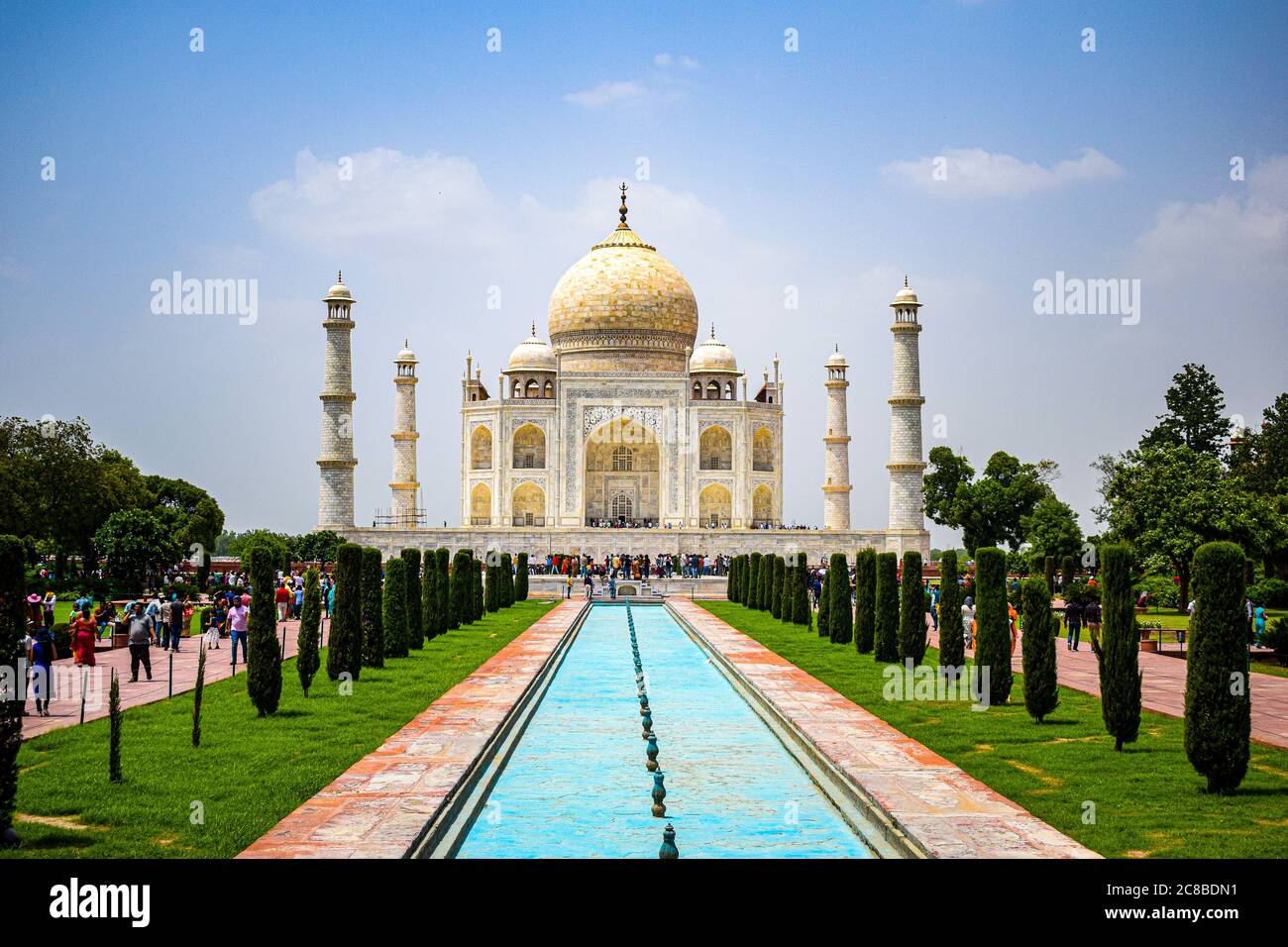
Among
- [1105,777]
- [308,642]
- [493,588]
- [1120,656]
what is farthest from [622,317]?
[1105,777]

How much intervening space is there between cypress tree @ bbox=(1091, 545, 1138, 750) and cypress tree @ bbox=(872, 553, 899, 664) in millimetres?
5714

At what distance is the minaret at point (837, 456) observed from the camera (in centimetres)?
3888

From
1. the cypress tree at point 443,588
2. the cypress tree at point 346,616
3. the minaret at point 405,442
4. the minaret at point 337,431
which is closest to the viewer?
the cypress tree at point 346,616

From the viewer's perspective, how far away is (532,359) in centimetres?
4225

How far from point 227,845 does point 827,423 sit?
113 ft

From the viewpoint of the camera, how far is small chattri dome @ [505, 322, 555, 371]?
138 feet

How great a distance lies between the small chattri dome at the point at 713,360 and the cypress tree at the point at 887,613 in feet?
90.6

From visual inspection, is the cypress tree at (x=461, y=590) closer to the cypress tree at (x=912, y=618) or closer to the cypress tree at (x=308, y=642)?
the cypress tree at (x=912, y=618)

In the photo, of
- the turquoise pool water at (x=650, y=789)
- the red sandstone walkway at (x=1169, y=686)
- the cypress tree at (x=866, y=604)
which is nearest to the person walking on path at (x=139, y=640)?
the turquoise pool water at (x=650, y=789)

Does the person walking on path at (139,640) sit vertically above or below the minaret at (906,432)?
below

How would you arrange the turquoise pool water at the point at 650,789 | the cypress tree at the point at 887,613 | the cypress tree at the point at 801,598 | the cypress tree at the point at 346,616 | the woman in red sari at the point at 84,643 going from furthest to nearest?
1. the cypress tree at the point at 801,598
2. the cypress tree at the point at 887,613
3. the woman in red sari at the point at 84,643
4. the cypress tree at the point at 346,616
5. the turquoise pool water at the point at 650,789

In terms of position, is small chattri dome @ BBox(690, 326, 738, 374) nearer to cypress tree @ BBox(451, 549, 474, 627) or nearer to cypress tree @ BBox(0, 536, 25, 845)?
cypress tree @ BBox(451, 549, 474, 627)

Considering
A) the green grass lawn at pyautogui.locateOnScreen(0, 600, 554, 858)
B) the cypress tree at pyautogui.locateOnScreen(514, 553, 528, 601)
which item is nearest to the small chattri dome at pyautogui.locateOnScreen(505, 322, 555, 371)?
the cypress tree at pyautogui.locateOnScreen(514, 553, 528, 601)

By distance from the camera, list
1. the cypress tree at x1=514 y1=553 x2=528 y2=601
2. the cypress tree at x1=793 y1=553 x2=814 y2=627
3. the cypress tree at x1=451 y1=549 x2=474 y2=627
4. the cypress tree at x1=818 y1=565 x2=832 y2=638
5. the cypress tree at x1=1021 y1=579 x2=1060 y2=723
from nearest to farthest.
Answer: the cypress tree at x1=1021 y1=579 x2=1060 y2=723 < the cypress tree at x1=818 y1=565 x2=832 y2=638 < the cypress tree at x1=451 y1=549 x2=474 y2=627 < the cypress tree at x1=793 y1=553 x2=814 y2=627 < the cypress tree at x1=514 y1=553 x2=528 y2=601
